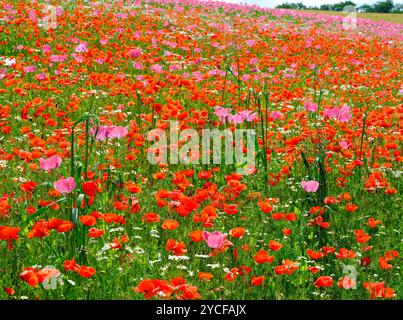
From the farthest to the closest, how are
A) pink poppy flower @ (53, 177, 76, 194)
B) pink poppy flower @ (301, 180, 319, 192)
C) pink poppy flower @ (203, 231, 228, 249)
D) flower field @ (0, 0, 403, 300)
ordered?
pink poppy flower @ (301, 180, 319, 192) < pink poppy flower @ (53, 177, 76, 194) < flower field @ (0, 0, 403, 300) < pink poppy flower @ (203, 231, 228, 249)

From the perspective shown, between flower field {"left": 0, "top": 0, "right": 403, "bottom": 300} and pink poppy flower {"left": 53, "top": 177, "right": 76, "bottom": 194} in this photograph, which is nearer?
flower field {"left": 0, "top": 0, "right": 403, "bottom": 300}

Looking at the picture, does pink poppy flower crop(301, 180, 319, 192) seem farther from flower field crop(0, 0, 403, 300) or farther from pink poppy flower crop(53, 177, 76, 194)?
pink poppy flower crop(53, 177, 76, 194)

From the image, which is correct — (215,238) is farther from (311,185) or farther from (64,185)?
(311,185)

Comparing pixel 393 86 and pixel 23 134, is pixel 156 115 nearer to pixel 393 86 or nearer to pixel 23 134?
pixel 23 134

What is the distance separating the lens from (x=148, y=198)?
4.43 meters

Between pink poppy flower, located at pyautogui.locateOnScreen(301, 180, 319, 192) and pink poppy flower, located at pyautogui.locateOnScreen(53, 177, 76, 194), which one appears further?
pink poppy flower, located at pyautogui.locateOnScreen(301, 180, 319, 192)

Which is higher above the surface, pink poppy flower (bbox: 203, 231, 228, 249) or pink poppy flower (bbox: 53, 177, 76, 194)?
pink poppy flower (bbox: 53, 177, 76, 194)

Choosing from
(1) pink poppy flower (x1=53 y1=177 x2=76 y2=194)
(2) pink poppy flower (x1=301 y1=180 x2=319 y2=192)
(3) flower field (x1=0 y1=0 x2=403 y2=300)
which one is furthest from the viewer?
(2) pink poppy flower (x1=301 y1=180 x2=319 y2=192)

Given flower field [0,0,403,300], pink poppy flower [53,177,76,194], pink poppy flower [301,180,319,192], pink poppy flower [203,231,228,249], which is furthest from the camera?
pink poppy flower [301,180,319,192]

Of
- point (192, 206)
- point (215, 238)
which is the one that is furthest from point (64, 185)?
point (215, 238)

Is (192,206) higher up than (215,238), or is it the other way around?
(192,206)

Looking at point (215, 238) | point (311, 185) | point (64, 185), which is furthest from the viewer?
point (311, 185)

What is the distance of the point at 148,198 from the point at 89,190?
3.35ft

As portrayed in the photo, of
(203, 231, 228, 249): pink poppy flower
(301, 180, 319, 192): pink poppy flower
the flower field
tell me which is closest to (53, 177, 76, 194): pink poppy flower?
the flower field
